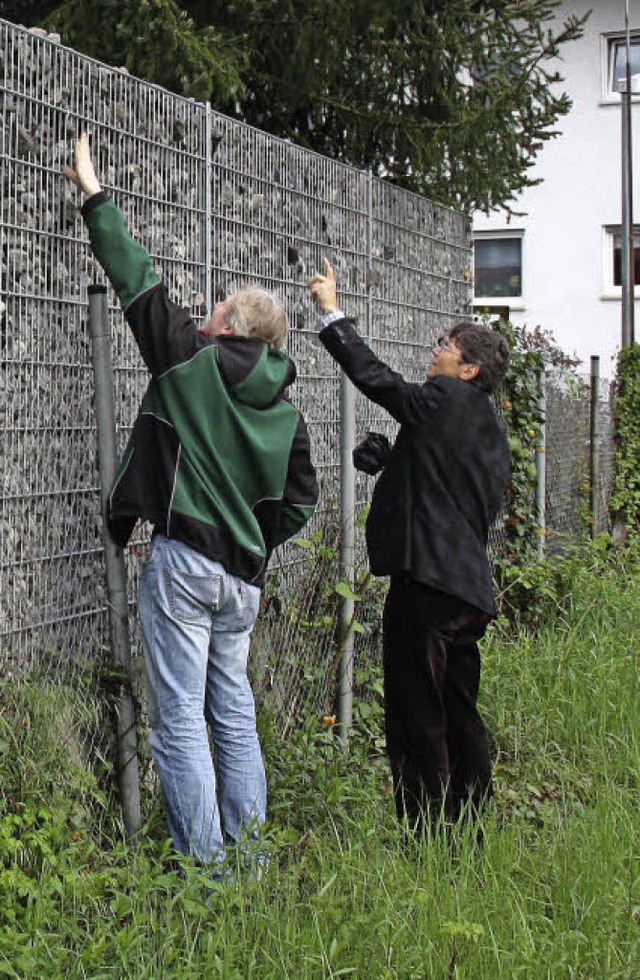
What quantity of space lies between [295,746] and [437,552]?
3.74ft

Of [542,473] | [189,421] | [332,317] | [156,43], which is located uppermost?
[156,43]

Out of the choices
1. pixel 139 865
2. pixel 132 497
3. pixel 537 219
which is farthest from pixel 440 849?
pixel 537 219

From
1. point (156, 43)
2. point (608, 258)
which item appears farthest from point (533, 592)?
point (608, 258)

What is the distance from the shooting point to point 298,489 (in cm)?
453

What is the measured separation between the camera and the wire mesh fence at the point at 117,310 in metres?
4.16

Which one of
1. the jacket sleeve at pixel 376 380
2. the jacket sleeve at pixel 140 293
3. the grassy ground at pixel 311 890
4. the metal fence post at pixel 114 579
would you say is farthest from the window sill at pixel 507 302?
the jacket sleeve at pixel 140 293

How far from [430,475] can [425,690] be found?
734mm

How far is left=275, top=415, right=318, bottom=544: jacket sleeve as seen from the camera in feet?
14.7

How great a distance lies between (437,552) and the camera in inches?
183

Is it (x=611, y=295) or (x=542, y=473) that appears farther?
(x=611, y=295)

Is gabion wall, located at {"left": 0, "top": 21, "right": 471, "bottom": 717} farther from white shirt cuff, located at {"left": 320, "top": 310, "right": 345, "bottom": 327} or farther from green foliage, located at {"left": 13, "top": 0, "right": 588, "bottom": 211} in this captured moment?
green foliage, located at {"left": 13, "top": 0, "right": 588, "bottom": 211}

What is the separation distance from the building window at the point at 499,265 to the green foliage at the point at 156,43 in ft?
59.2

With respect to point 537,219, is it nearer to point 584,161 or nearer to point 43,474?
point 584,161

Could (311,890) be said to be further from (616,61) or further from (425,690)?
(616,61)
